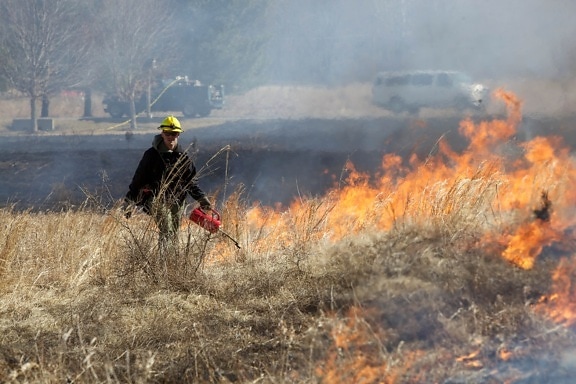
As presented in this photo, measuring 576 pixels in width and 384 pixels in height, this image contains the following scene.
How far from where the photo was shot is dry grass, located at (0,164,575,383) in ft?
14.2

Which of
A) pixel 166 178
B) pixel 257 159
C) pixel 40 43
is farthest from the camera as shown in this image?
pixel 40 43

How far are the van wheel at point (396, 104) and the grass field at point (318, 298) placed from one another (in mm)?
11068

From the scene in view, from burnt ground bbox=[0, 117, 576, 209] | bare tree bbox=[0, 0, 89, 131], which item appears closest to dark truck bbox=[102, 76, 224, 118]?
bare tree bbox=[0, 0, 89, 131]

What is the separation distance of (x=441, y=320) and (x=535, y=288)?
0.76 m

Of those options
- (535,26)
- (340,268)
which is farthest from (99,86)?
(340,268)

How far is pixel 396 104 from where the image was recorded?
740 inches

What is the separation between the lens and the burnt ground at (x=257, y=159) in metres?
16.0

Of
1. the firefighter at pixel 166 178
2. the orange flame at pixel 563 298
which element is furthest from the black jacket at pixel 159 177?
the orange flame at pixel 563 298

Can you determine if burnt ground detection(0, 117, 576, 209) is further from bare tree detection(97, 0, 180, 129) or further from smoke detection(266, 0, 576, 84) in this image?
bare tree detection(97, 0, 180, 129)

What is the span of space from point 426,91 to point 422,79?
1.86 ft

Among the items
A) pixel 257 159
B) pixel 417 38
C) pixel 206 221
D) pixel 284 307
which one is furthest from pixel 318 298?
pixel 417 38

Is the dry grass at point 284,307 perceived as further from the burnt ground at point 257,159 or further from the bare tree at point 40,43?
the bare tree at point 40,43

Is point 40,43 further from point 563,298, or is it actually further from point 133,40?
point 563,298

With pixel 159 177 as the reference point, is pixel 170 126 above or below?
above
